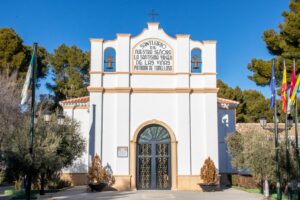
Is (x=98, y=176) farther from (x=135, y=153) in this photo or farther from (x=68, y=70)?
(x=68, y=70)

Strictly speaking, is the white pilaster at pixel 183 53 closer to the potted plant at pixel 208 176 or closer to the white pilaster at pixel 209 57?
the white pilaster at pixel 209 57

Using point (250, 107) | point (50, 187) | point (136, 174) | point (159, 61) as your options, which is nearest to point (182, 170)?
point (136, 174)

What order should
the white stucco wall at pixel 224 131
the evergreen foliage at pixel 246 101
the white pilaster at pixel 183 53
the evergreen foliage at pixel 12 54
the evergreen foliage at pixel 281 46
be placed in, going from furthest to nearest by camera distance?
the evergreen foliage at pixel 246 101 → the evergreen foliage at pixel 12 54 → the white stucco wall at pixel 224 131 → the evergreen foliage at pixel 281 46 → the white pilaster at pixel 183 53

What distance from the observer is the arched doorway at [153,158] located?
21.5 metres

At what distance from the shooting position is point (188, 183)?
21281 mm

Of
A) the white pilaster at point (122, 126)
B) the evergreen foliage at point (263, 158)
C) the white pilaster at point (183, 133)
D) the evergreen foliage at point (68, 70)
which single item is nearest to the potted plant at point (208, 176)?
the white pilaster at point (183, 133)

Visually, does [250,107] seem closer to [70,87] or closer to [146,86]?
[70,87]

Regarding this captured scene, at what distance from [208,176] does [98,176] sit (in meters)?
5.78

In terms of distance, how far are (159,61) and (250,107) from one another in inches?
858

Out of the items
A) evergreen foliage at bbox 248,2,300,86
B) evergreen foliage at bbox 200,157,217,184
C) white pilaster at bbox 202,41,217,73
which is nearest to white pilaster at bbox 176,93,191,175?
evergreen foliage at bbox 200,157,217,184

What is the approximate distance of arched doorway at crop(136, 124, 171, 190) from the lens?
21.5 m

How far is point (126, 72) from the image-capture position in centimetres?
2203

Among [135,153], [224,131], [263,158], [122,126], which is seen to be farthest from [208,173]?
[224,131]

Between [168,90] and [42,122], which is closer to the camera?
[42,122]
